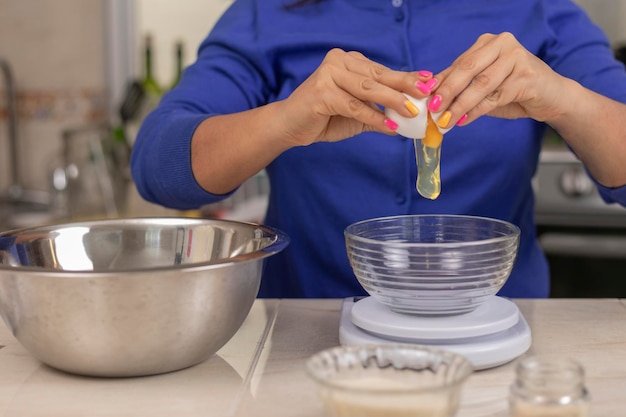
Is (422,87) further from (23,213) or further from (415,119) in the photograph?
(23,213)

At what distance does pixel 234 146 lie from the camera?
1.12m

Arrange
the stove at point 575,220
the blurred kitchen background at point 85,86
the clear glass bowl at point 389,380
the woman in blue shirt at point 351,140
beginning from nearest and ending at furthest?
the clear glass bowl at point 389,380 < the woman in blue shirt at point 351,140 < the stove at point 575,220 < the blurred kitchen background at point 85,86

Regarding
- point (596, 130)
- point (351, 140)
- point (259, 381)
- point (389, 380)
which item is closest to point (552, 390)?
point (389, 380)

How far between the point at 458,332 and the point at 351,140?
518mm

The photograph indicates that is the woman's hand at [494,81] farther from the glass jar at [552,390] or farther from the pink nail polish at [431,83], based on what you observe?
the glass jar at [552,390]

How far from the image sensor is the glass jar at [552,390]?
63 cm

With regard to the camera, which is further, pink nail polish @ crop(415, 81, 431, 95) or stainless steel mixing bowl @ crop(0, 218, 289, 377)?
pink nail polish @ crop(415, 81, 431, 95)

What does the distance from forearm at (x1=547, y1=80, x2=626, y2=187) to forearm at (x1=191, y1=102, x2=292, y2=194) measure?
1.19 feet

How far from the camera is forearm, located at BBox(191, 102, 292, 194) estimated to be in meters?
1.07

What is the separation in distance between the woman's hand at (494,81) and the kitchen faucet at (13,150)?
1.91m

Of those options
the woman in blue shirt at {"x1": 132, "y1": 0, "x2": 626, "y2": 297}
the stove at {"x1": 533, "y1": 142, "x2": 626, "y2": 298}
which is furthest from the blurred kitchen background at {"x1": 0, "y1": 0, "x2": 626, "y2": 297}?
the woman in blue shirt at {"x1": 132, "y1": 0, "x2": 626, "y2": 297}

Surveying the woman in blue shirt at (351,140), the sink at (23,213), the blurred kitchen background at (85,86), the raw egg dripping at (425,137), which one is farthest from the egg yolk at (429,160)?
the sink at (23,213)

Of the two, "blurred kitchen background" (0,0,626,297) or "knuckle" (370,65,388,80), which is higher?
"knuckle" (370,65,388,80)

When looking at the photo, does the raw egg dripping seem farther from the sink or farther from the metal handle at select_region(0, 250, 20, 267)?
the sink
